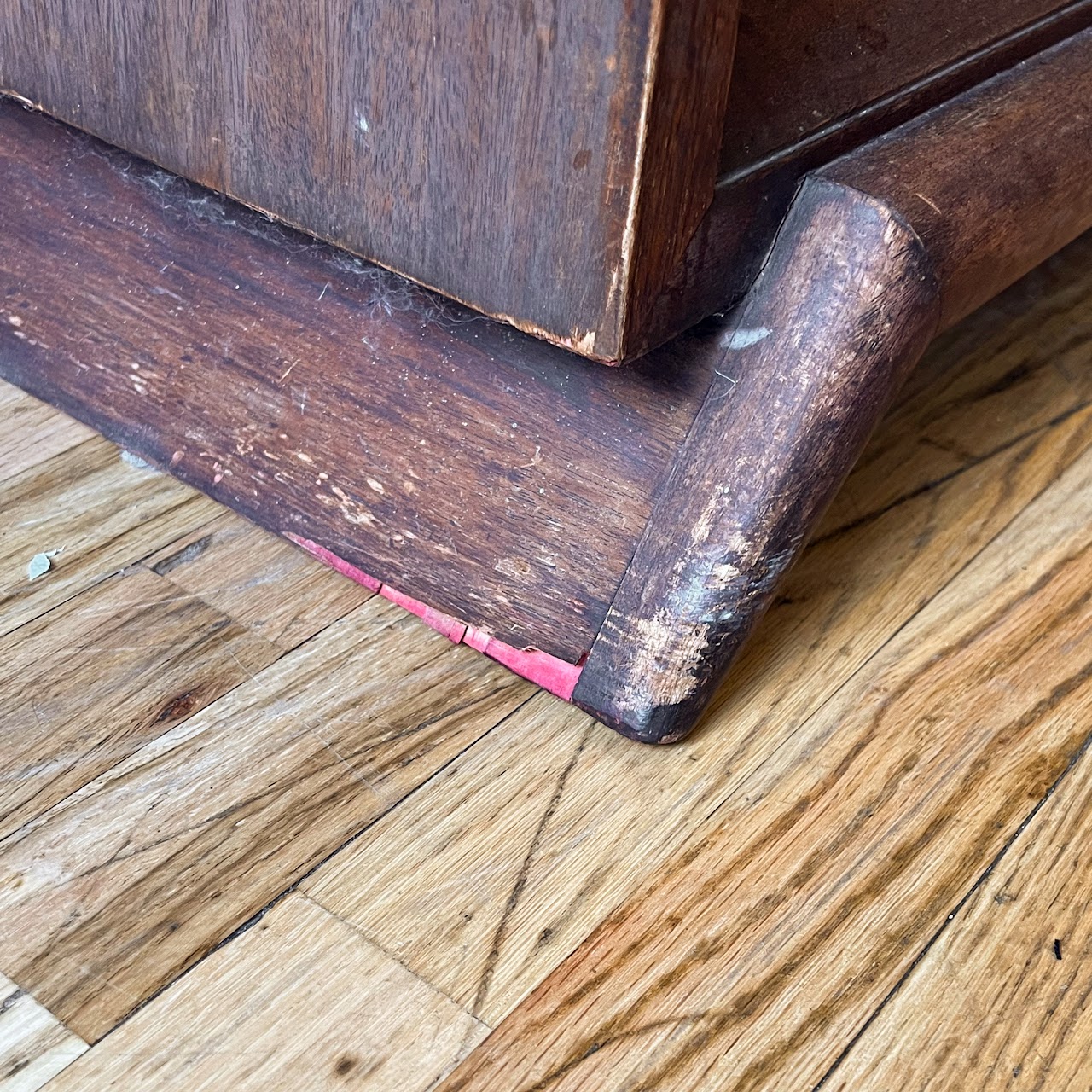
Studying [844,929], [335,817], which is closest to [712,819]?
[844,929]

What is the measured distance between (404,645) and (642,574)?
0.55 ft

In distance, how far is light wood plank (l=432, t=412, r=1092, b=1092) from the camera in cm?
60

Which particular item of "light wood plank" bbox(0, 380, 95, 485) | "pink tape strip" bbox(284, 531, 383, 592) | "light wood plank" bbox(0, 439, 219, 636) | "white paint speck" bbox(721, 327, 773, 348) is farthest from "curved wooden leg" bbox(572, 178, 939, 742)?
"light wood plank" bbox(0, 380, 95, 485)

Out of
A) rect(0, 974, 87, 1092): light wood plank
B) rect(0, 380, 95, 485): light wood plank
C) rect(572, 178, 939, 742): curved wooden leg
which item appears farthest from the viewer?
rect(0, 380, 95, 485): light wood plank

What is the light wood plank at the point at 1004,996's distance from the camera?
592mm

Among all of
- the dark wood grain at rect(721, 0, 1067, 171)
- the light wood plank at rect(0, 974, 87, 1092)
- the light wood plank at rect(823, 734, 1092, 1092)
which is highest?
the dark wood grain at rect(721, 0, 1067, 171)

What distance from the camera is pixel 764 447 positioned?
0.70 meters

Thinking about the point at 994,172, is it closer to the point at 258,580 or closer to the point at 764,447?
the point at 764,447

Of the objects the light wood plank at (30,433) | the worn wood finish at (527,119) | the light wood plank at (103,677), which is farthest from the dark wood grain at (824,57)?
the light wood plank at (30,433)

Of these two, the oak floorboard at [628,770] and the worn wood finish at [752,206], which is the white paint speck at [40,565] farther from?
the worn wood finish at [752,206]

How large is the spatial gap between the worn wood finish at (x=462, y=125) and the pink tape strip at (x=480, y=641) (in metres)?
0.22

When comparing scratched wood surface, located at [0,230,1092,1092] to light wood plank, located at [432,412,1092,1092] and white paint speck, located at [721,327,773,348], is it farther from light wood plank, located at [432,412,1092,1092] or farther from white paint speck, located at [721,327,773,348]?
white paint speck, located at [721,327,773,348]

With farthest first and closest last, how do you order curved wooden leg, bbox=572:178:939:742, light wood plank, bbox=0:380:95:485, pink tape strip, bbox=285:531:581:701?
light wood plank, bbox=0:380:95:485, pink tape strip, bbox=285:531:581:701, curved wooden leg, bbox=572:178:939:742

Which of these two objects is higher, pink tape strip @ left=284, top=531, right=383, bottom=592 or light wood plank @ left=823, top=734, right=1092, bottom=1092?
light wood plank @ left=823, top=734, right=1092, bottom=1092
